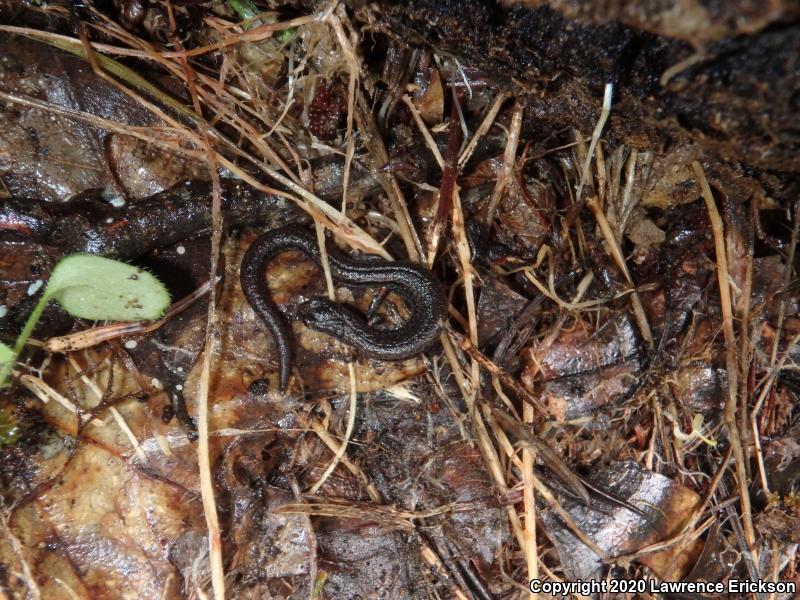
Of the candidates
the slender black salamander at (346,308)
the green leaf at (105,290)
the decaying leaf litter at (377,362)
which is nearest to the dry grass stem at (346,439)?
the decaying leaf litter at (377,362)

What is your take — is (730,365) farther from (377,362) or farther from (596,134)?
(377,362)

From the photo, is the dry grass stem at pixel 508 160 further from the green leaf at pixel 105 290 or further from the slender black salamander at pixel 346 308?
the green leaf at pixel 105 290

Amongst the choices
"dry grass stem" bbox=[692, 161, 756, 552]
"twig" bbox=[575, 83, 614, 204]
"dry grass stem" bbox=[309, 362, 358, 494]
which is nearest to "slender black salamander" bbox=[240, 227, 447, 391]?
"dry grass stem" bbox=[309, 362, 358, 494]

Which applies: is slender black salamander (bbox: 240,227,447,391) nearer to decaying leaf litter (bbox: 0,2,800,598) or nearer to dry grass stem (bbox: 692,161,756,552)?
decaying leaf litter (bbox: 0,2,800,598)

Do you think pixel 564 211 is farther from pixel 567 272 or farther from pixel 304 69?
pixel 304 69

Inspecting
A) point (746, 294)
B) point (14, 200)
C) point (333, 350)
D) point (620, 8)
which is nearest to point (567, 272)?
point (746, 294)

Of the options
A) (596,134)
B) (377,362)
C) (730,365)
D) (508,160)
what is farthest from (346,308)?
(730,365)
